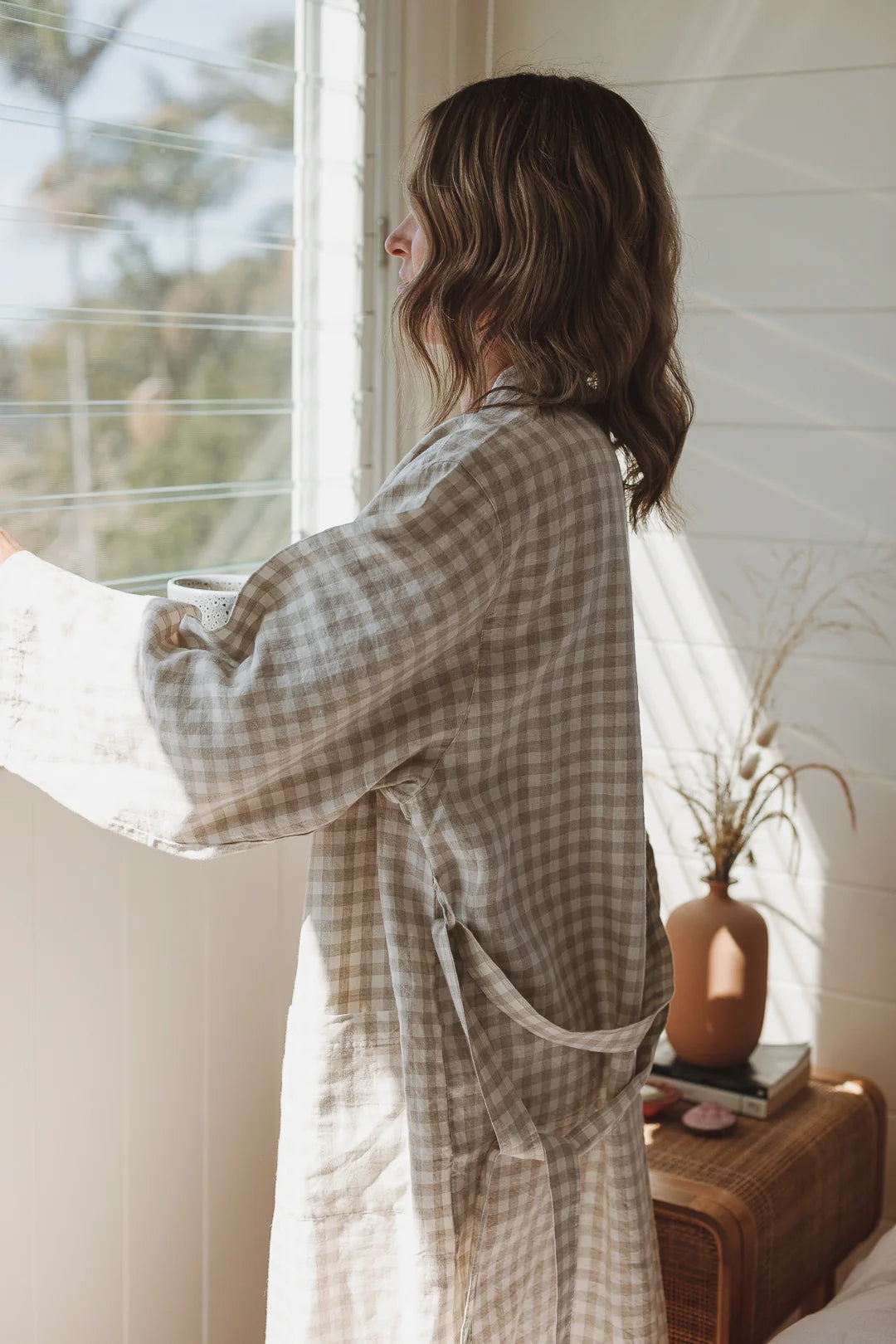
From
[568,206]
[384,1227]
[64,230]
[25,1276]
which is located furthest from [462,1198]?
[64,230]

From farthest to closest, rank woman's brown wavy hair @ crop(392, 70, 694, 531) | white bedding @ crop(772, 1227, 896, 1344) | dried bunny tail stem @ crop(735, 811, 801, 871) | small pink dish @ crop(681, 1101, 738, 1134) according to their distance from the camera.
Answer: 1. dried bunny tail stem @ crop(735, 811, 801, 871)
2. small pink dish @ crop(681, 1101, 738, 1134)
3. white bedding @ crop(772, 1227, 896, 1344)
4. woman's brown wavy hair @ crop(392, 70, 694, 531)

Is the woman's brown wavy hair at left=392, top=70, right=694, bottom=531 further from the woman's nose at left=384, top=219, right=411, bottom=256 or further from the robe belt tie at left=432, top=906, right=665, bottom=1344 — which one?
the robe belt tie at left=432, top=906, right=665, bottom=1344

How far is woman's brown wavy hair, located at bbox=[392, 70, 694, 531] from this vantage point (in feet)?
3.66

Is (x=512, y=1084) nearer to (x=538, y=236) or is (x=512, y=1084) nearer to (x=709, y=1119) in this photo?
(x=538, y=236)

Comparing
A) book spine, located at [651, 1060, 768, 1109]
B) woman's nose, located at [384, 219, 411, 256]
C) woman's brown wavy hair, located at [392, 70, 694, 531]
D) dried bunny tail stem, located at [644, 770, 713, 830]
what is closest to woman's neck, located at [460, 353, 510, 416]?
woman's brown wavy hair, located at [392, 70, 694, 531]

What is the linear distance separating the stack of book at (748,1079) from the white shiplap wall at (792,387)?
0.60 ft

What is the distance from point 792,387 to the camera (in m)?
2.13

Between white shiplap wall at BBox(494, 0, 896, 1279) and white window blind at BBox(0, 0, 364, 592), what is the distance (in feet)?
1.56

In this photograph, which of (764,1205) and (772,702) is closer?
(764,1205)

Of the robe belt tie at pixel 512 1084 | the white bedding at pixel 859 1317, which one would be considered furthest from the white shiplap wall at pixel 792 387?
the robe belt tie at pixel 512 1084

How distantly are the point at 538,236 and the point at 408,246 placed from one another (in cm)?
13

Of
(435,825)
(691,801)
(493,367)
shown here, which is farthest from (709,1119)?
(493,367)

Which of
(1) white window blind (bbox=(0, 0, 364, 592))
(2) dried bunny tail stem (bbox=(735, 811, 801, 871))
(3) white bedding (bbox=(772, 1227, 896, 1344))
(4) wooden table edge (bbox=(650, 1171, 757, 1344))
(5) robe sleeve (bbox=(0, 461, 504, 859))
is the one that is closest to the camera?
(5) robe sleeve (bbox=(0, 461, 504, 859))

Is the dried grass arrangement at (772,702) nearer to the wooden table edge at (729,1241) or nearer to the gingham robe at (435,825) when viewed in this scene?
the wooden table edge at (729,1241)
